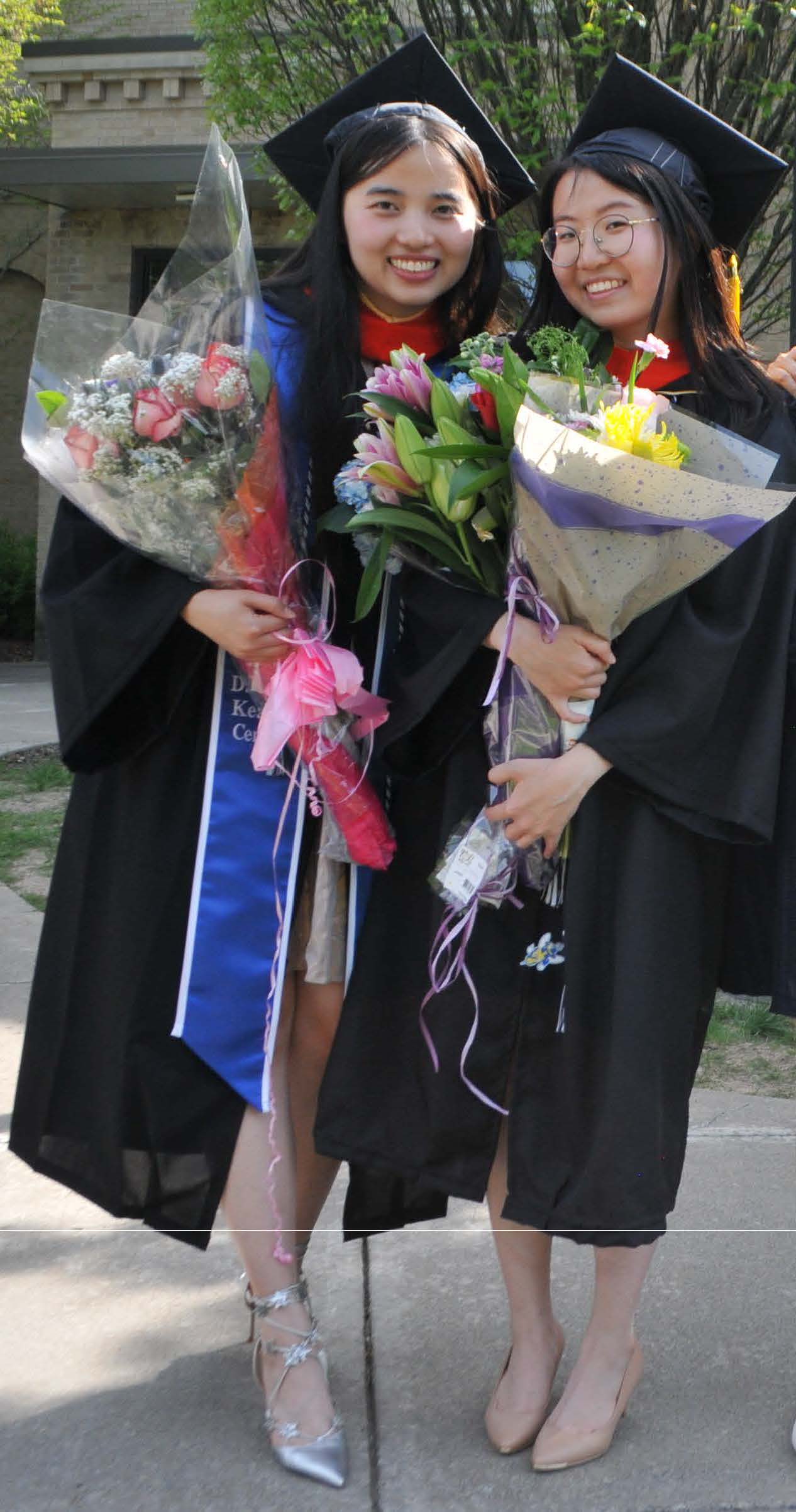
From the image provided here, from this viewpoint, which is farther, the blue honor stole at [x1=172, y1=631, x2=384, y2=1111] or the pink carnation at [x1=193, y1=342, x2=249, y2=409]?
the blue honor stole at [x1=172, y1=631, x2=384, y2=1111]

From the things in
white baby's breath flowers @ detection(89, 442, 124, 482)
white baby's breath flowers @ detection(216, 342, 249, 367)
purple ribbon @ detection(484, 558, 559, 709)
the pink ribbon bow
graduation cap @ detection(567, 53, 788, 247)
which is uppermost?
graduation cap @ detection(567, 53, 788, 247)

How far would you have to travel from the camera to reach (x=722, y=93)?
6.88 metres

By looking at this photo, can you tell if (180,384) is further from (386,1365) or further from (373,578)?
(386,1365)

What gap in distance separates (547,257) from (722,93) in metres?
4.99

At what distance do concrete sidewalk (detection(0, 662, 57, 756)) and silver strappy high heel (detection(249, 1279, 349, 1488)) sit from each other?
5.12 metres

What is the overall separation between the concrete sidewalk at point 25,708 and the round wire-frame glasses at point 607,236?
17.2 feet

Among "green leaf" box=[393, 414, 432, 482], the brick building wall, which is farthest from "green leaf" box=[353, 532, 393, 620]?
the brick building wall

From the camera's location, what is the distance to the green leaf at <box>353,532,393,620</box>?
7.63ft

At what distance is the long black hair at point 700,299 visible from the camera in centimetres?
238

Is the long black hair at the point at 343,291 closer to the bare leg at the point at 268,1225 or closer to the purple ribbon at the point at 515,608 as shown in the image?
the purple ribbon at the point at 515,608

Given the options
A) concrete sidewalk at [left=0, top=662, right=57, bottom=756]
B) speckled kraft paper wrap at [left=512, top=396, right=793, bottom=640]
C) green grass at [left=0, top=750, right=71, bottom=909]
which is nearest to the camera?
speckled kraft paper wrap at [left=512, top=396, right=793, bottom=640]

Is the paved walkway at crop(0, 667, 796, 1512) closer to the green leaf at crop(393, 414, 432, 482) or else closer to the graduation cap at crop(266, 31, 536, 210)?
the green leaf at crop(393, 414, 432, 482)

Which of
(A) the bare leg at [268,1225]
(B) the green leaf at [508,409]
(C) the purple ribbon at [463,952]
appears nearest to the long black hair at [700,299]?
(B) the green leaf at [508,409]

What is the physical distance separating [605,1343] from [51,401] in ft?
5.65
